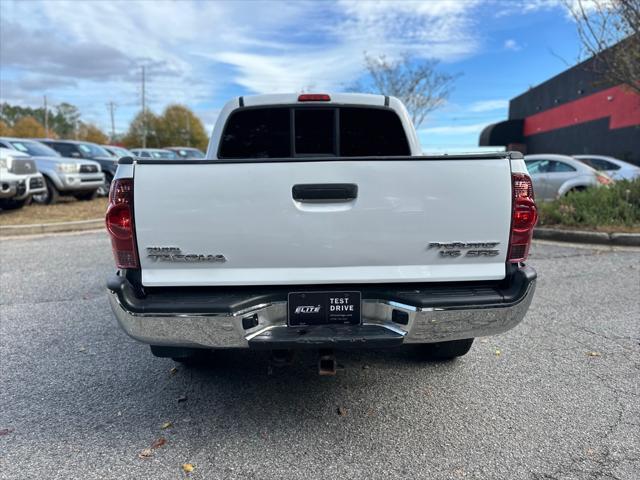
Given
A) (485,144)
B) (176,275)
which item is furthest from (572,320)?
(485,144)

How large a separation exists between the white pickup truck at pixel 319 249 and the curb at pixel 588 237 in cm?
655

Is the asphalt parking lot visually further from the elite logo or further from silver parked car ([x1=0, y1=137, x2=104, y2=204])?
silver parked car ([x1=0, y1=137, x2=104, y2=204])

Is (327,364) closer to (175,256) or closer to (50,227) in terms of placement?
(175,256)

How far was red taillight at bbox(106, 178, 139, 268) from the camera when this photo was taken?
235cm

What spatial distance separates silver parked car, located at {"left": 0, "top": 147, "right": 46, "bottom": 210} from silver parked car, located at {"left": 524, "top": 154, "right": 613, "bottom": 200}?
1120 centimetres

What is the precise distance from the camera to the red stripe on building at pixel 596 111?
65.3 ft

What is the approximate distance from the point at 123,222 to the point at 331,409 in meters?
1.69

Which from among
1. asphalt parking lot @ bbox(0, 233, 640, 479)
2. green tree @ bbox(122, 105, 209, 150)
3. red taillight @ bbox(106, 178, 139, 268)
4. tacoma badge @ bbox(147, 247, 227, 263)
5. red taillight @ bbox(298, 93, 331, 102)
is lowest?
asphalt parking lot @ bbox(0, 233, 640, 479)

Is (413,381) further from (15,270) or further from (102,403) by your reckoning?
(15,270)

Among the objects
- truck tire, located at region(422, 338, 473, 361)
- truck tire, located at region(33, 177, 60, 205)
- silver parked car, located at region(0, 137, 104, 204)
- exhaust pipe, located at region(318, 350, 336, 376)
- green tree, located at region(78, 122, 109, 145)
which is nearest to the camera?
exhaust pipe, located at region(318, 350, 336, 376)

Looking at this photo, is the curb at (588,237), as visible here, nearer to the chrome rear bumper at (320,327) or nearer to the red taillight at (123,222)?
the chrome rear bumper at (320,327)

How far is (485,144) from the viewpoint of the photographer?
123 ft

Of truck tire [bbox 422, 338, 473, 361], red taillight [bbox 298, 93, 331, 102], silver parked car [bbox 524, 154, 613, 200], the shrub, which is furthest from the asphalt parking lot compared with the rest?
silver parked car [bbox 524, 154, 613, 200]

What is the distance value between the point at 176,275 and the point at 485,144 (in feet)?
127
